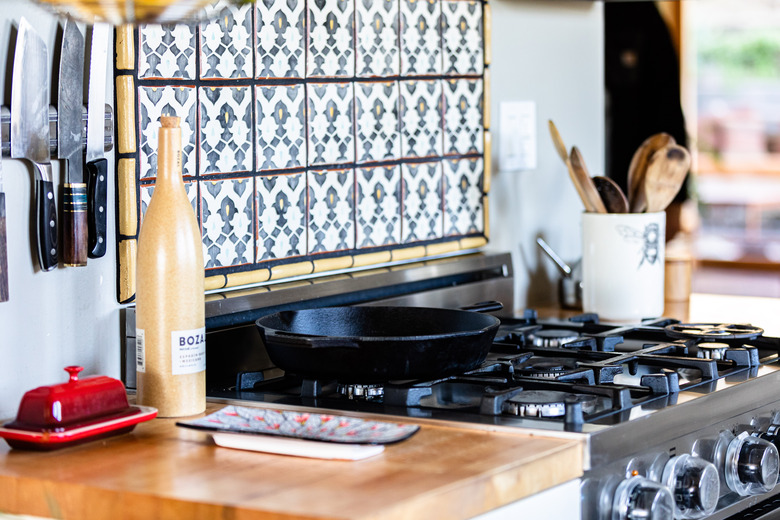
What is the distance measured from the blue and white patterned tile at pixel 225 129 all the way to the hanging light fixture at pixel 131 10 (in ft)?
1.78

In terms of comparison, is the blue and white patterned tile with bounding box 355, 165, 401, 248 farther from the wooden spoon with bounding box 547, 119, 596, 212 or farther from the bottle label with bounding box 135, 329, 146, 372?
the bottle label with bounding box 135, 329, 146, 372

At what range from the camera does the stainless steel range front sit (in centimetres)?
131

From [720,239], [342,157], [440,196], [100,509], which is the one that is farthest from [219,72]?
[720,239]

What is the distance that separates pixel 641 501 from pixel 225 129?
0.81m

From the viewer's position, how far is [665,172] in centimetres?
215

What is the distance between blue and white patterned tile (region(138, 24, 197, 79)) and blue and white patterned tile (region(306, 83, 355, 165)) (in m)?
0.26

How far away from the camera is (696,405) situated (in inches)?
57.1

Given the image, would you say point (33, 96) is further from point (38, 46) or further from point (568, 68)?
point (568, 68)

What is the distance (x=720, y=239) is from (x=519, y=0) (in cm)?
469

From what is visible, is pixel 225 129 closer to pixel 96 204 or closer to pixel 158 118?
pixel 158 118

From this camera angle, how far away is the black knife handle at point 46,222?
4.59 ft

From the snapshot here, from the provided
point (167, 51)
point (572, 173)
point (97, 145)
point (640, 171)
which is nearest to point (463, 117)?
point (572, 173)

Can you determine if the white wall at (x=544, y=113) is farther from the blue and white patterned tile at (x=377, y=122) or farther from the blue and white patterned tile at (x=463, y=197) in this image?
the blue and white patterned tile at (x=377, y=122)

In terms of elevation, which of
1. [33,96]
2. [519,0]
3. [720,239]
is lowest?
[720,239]
